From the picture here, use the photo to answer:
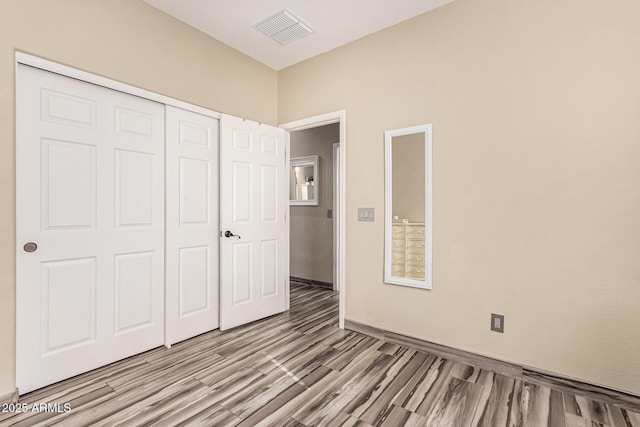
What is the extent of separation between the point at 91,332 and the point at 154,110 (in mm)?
1783

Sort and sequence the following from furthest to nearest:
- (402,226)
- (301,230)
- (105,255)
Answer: (301,230) < (402,226) < (105,255)

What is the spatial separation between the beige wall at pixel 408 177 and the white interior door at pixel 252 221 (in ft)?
4.47

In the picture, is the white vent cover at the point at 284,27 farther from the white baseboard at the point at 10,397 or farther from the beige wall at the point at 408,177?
the white baseboard at the point at 10,397

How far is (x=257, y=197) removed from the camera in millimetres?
3332

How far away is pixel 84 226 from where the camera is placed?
2203 millimetres

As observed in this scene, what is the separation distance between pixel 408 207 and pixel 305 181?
247 centimetres

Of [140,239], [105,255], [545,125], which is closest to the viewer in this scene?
[545,125]

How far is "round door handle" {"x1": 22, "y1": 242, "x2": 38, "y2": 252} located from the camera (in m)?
1.94

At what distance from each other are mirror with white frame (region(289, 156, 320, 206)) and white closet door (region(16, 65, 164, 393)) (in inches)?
98.4

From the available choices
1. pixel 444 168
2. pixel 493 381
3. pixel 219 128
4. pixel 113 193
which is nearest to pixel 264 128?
pixel 219 128

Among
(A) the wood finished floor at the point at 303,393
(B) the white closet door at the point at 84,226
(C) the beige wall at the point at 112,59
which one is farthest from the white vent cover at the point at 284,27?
(A) the wood finished floor at the point at 303,393

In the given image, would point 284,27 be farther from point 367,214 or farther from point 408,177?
point 367,214

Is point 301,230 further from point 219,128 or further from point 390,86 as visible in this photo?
point 390,86

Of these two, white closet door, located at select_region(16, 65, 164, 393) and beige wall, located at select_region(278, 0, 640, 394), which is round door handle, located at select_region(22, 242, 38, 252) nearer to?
white closet door, located at select_region(16, 65, 164, 393)
